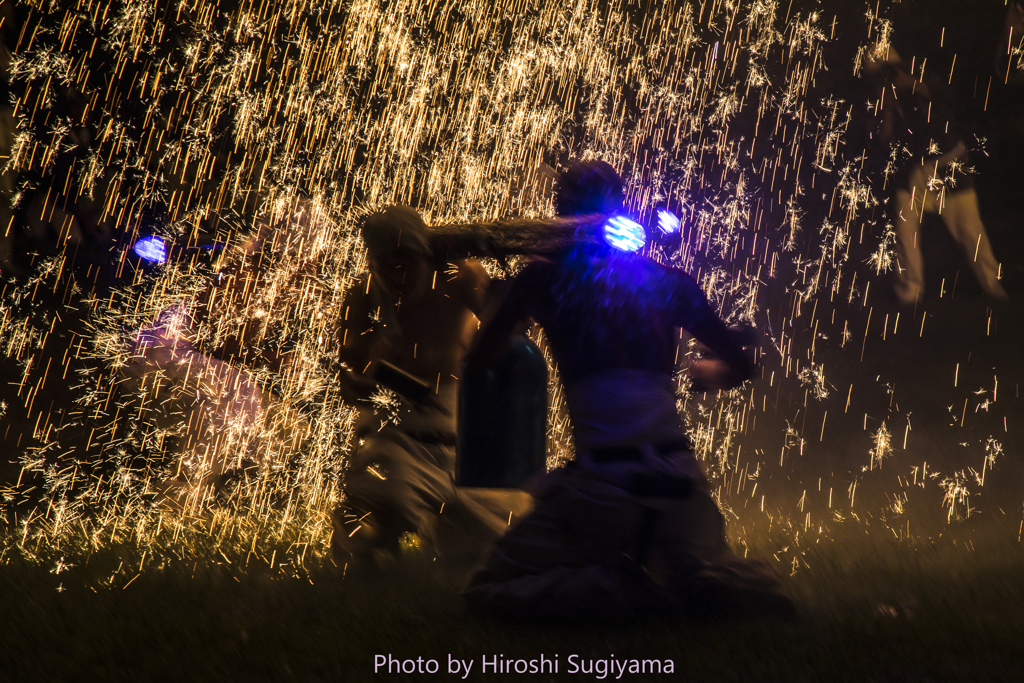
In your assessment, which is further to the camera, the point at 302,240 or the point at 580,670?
the point at 302,240

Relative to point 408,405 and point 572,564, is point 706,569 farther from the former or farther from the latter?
point 408,405

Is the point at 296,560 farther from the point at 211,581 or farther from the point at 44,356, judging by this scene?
the point at 44,356

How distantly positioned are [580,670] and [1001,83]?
4.86 m

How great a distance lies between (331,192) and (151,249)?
1645 millimetres

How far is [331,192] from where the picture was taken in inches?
242

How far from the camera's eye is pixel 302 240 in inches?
207

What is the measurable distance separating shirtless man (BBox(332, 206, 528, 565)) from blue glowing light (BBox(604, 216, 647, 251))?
90 cm

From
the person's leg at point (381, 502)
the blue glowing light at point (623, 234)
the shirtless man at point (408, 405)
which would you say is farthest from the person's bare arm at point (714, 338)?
the person's leg at point (381, 502)

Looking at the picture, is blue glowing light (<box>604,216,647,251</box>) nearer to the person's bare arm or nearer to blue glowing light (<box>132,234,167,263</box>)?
the person's bare arm

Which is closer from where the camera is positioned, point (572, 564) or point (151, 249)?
point (572, 564)

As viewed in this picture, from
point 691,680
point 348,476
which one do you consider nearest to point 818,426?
point 348,476

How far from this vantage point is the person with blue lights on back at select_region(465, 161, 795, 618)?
2309 mm

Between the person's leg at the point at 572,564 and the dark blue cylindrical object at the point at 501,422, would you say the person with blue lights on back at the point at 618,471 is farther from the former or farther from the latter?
the dark blue cylindrical object at the point at 501,422

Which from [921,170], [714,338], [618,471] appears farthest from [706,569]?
[921,170]
